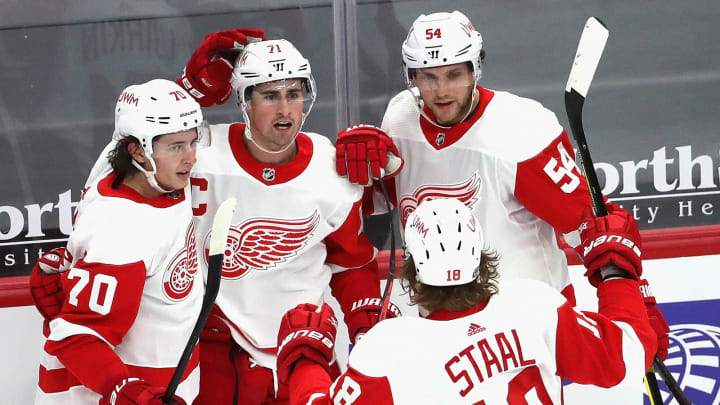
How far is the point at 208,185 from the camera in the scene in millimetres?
2643

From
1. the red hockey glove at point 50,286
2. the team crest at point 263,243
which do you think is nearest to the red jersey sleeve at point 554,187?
the team crest at point 263,243

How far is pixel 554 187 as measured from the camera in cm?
261

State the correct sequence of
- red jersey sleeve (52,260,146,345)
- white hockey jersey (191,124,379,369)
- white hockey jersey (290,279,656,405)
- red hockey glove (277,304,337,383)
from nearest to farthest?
white hockey jersey (290,279,656,405), red hockey glove (277,304,337,383), red jersey sleeve (52,260,146,345), white hockey jersey (191,124,379,369)

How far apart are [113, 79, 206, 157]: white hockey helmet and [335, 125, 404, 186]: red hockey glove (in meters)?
0.39

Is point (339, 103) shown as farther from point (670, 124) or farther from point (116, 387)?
point (116, 387)

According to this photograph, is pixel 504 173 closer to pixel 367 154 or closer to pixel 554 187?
pixel 554 187

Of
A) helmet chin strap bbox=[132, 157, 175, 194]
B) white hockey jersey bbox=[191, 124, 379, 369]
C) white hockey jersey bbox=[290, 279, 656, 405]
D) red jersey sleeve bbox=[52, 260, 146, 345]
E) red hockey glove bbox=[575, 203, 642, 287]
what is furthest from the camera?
white hockey jersey bbox=[191, 124, 379, 369]

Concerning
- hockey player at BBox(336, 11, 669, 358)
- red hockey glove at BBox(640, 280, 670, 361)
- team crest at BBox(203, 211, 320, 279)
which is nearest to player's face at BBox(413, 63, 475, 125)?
hockey player at BBox(336, 11, 669, 358)

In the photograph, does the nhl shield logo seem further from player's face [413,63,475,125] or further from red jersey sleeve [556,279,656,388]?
red jersey sleeve [556,279,656,388]

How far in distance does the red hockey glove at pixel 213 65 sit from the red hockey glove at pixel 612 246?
3.23 feet

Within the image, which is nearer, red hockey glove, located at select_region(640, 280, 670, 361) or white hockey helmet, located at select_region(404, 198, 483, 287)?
white hockey helmet, located at select_region(404, 198, 483, 287)

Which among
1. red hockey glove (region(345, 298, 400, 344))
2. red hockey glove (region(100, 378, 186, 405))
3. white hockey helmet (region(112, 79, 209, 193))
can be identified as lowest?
red hockey glove (region(100, 378, 186, 405))

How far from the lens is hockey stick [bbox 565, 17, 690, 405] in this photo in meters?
2.54

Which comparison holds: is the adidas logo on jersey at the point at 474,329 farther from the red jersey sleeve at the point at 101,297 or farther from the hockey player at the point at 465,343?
the red jersey sleeve at the point at 101,297
